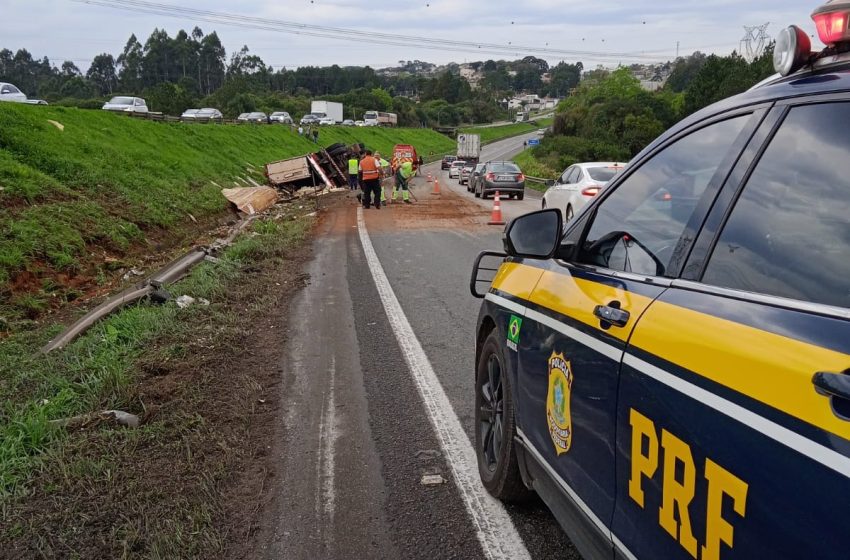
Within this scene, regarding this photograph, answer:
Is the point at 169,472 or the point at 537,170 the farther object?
the point at 537,170

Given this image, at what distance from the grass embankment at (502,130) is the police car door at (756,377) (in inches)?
4814

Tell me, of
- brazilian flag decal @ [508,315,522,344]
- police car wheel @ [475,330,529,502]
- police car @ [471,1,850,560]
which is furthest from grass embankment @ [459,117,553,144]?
police car @ [471,1,850,560]

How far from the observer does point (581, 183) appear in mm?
14562

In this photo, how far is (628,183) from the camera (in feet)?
8.98

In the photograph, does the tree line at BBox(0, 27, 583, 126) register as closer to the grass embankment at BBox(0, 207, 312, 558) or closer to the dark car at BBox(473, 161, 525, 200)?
the dark car at BBox(473, 161, 525, 200)

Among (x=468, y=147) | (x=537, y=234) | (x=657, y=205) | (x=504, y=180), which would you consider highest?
(x=468, y=147)

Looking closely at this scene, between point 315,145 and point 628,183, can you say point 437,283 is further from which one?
point 315,145

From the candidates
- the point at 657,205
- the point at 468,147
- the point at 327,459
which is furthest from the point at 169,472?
the point at 468,147

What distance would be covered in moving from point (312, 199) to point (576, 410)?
2330 centimetres

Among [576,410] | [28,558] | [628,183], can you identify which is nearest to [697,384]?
[576,410]

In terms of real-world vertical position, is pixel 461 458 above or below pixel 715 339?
below

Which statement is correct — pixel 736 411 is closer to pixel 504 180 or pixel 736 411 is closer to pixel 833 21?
pixel 833 21

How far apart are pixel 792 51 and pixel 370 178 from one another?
19.6 metres

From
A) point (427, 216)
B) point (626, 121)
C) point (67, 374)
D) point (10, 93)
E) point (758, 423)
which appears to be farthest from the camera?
point (626, 121)
